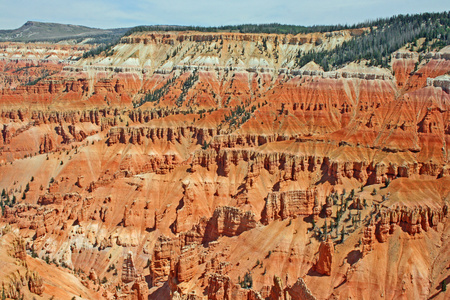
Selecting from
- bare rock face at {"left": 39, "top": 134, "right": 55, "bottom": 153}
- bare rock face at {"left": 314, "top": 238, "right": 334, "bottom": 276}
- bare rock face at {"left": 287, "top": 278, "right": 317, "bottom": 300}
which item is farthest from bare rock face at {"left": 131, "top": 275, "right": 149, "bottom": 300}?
bare rock face at {"left": 39, "top": 134, "right": 55, "bottom": 153}

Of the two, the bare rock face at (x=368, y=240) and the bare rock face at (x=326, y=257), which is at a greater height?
the bare rock face at (x=368, y=240)

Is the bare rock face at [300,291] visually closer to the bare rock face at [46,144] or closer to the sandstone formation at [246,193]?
the sandstone formation at [246,193]

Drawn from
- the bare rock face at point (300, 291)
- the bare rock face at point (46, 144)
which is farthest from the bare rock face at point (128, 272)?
the bare rock face at point (46, 144)

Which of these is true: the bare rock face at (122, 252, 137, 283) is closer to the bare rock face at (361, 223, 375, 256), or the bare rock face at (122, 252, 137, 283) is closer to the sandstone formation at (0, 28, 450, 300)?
the sandstone formation at (0, 28, 450, 300)

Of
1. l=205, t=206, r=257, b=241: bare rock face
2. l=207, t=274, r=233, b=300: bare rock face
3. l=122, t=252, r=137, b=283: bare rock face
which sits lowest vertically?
l=122, t=252, r=137, b=283: bare rock face

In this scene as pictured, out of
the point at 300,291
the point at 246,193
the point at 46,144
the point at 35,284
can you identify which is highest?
the point at 35,284

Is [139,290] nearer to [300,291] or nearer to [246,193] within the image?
[300,291]

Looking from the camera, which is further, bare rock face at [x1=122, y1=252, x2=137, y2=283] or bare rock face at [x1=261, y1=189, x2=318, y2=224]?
bare rock face at [x1=261, y1=189, x2=318, y2=224]

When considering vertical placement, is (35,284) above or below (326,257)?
above

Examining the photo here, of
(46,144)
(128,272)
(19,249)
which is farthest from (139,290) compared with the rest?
(46,144)

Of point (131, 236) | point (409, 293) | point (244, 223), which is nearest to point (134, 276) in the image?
point (244, 223)
